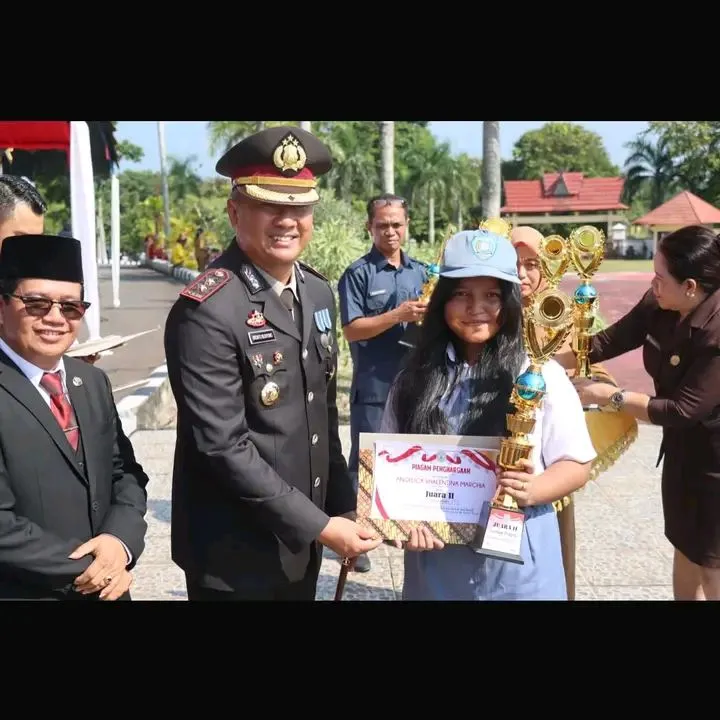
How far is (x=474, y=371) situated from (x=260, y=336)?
637 mm

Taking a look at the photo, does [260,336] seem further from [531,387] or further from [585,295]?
[585,295]

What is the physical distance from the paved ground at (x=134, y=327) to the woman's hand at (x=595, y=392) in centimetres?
591

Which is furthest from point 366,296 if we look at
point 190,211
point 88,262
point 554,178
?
point 554,178

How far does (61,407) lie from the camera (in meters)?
2.14

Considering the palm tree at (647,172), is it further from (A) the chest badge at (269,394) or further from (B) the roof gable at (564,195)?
(A) the chest badge at (269,394)

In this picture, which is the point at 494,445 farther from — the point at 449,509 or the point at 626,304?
the point at 626,304

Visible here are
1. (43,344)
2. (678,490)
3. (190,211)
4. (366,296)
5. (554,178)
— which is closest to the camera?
(43,344)

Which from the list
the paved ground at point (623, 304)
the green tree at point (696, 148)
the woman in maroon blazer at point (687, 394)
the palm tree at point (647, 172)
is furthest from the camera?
the palm tree at point (647, 172)

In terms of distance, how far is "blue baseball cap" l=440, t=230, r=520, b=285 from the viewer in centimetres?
209

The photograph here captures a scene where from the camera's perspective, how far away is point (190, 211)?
134ft

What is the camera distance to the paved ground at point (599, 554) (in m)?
3.99

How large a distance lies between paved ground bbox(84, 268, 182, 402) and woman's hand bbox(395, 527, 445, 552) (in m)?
6.22

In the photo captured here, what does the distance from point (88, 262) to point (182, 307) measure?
3.44 meters

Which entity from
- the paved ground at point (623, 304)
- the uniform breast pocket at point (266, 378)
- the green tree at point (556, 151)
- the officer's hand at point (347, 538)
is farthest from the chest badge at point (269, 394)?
the green tree at point (556, 151)
